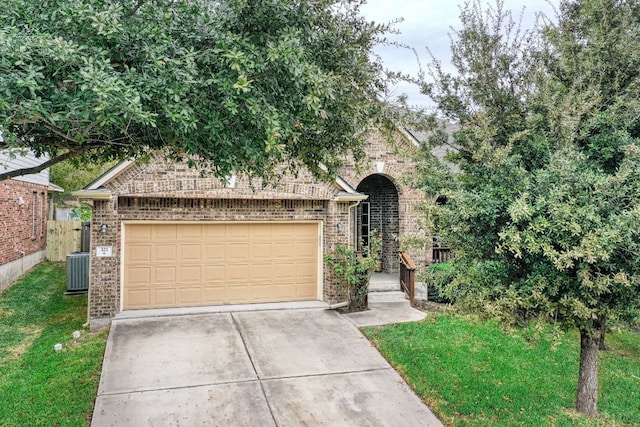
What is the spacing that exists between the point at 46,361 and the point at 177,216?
3945mm

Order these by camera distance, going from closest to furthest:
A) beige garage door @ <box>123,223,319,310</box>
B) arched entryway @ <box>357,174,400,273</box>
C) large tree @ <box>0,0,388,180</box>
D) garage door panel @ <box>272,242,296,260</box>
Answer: large tree @ <box>0,0,388,180</box> < beige garage door @ <box>123,223,319,310</box> < garage door panel @ <box>272,242,296,260</box> < arched entryway @ <box>357,174,400,273</box>

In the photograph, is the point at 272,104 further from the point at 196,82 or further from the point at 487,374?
the point at 487,374

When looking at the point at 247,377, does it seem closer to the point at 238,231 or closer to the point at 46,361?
the point at 46,361

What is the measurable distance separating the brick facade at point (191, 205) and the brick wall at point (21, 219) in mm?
→ 5412

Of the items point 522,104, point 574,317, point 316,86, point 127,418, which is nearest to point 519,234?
point 574,317

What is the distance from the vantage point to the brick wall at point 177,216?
9664mm

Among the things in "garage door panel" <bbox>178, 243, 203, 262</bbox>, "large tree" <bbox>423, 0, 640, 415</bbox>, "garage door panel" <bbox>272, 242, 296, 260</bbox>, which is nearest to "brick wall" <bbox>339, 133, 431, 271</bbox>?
"garage door panel" <bbox>272, 242, 296, 260</bbox>

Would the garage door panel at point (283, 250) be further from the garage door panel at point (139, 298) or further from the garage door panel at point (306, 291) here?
the garage door panel at point (139, 298)

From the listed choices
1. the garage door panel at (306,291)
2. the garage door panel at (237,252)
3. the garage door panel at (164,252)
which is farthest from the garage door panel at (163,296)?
the garage door panel at (306,291)

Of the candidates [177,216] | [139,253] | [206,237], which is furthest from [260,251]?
[139,253]

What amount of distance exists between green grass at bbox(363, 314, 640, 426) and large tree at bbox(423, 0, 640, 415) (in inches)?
23.4

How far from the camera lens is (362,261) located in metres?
11.2

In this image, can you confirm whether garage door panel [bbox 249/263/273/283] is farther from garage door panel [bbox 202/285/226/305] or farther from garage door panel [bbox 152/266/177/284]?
garage door panel [bbox 152/266/177/284]

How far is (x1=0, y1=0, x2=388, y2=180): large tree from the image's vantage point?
3.39m
